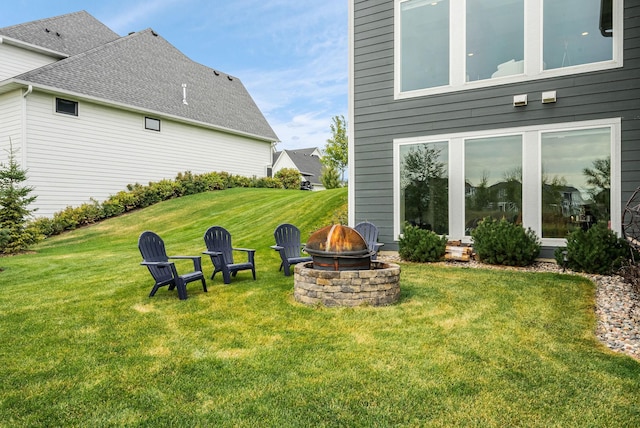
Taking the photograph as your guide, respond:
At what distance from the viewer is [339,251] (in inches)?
180

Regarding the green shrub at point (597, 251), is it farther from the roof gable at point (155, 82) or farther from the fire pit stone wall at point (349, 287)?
the roof gable at point (155, 82)

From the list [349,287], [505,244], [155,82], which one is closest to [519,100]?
[505,244]

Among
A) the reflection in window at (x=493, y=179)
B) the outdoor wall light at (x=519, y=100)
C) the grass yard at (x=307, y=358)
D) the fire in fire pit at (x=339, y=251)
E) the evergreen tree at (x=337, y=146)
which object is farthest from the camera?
the evergreen tree at (x=337, y=146)

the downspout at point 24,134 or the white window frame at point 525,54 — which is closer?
the white window frame at point 525,54

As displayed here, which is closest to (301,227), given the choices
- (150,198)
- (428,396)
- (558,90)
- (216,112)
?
(558,90)

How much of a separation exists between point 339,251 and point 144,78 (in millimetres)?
16347

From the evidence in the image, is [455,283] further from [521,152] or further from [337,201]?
[337,201]

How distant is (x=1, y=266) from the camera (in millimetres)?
7457

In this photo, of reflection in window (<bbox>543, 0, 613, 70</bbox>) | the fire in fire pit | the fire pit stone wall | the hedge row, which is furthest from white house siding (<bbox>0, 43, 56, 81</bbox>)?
reflection in window (<bbox>543, 0, 613, 70</bbox>)

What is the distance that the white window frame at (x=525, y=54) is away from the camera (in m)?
6.38

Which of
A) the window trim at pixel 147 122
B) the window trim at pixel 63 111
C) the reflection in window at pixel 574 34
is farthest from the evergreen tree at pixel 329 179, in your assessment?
the reflection in window at pixel 574 34

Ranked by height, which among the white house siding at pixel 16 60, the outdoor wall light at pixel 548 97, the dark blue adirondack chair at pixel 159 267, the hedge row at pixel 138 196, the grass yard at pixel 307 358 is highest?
the white house siding at pixel 16 60

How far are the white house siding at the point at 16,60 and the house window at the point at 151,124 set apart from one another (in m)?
4.45

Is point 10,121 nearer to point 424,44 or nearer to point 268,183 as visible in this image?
point 268,183
